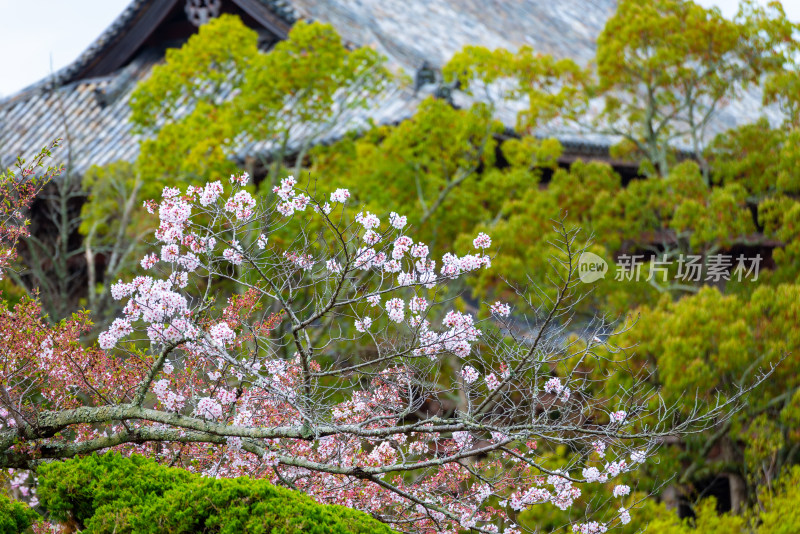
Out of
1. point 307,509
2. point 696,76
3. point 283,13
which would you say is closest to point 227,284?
point 283,13

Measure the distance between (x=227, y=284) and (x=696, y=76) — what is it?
6.41 meters

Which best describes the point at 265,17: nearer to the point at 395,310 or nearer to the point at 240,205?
the point at 240,205

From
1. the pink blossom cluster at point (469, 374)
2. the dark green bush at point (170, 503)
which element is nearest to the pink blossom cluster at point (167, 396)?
the dark green bush at point (170, 503)

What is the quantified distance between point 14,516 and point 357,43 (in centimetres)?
1000

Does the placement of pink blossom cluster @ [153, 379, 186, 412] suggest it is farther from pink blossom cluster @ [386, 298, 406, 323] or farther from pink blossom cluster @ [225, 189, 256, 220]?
pink blossom cluster @ [386, 298, 406, 323]

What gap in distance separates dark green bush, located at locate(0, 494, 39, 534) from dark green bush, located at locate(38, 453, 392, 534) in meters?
0.27

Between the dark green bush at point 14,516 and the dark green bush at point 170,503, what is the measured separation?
0.87 feet

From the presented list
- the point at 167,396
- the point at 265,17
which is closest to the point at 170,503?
the point at 167,396

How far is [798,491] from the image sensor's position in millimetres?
8609

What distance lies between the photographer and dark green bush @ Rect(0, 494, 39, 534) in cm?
545

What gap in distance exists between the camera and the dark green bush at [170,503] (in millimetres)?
4715

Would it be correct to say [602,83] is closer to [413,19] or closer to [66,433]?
[413,19]

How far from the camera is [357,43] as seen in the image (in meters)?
14.3

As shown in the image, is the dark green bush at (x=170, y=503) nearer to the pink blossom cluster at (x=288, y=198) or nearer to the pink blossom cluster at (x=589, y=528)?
the pink blossom cluster at (x=288, y=198)
